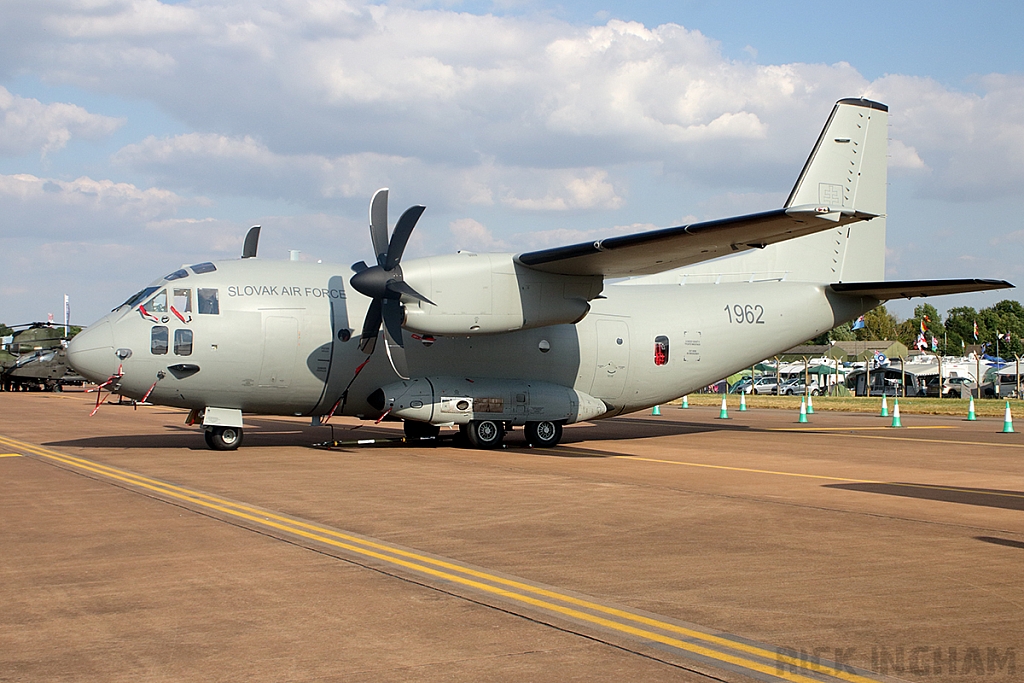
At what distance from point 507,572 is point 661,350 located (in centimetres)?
1627

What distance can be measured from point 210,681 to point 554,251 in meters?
14.8

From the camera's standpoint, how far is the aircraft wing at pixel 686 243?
17219mm

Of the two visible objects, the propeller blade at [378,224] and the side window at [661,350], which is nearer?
the propeller blade at [378,224]

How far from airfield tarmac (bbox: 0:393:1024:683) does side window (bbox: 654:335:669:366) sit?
21.4ft

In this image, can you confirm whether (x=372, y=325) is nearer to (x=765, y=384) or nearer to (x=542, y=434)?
(x=542, y=434)

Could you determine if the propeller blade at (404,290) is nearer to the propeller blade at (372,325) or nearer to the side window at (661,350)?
the propeller blade at (372,325)

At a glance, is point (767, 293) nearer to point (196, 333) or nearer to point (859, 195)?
point (859, 195)

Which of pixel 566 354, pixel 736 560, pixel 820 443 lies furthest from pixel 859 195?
pixel 736 560

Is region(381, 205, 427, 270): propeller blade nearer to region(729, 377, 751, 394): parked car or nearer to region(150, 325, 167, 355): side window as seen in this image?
region(150, 325, 167, 355): side window

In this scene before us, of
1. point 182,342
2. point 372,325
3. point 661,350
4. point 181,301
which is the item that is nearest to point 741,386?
point 661,350

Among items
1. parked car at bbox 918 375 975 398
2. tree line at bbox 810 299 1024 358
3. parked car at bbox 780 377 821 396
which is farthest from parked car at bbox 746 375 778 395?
tree line at bbox 810 299 1024 358

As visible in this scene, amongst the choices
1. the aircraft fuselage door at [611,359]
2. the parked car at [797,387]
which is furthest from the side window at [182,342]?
the parked car at [797,387]

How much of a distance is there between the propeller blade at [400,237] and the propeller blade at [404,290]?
0.42 m

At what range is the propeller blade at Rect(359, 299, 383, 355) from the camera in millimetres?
20188
